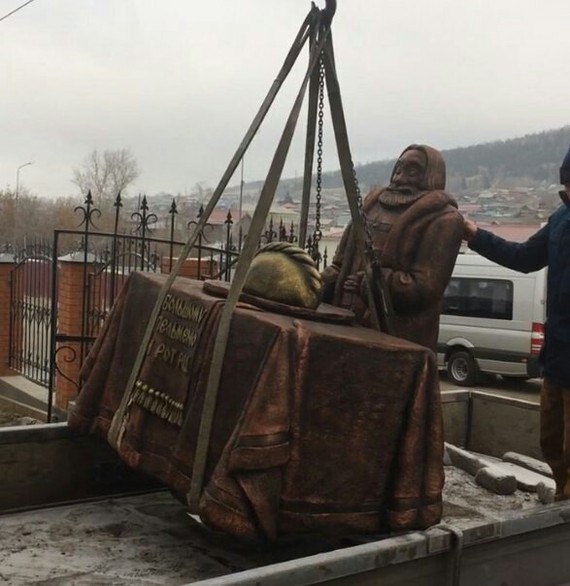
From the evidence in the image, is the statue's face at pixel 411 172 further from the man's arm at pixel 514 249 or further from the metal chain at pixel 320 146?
the metal chain at pixel 320 146

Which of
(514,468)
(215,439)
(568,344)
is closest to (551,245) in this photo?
(568,344)

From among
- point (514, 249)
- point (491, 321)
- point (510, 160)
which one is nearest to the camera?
point (514, 249)

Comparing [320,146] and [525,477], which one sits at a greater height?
[320,146]

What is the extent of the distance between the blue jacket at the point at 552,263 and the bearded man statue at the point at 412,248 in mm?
329

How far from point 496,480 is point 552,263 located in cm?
118

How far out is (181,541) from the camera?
284cm

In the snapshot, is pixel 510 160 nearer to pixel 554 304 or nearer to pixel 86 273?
pixel 86 273

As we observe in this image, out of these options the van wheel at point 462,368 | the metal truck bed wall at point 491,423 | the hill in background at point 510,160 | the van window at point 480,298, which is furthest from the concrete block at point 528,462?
the hill in background at point 510,160

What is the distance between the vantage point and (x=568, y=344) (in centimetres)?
311

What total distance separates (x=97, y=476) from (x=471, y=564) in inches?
66.3

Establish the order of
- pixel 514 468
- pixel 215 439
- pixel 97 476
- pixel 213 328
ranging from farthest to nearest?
pixel 514 468
pixel 97 476
pixel 213 328
pixel 215 439

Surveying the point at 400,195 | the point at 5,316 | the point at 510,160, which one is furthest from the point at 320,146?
the point at 510,160

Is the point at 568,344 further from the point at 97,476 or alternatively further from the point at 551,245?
the point at 97,476

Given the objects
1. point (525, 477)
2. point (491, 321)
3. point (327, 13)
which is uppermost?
point (327, 13)
